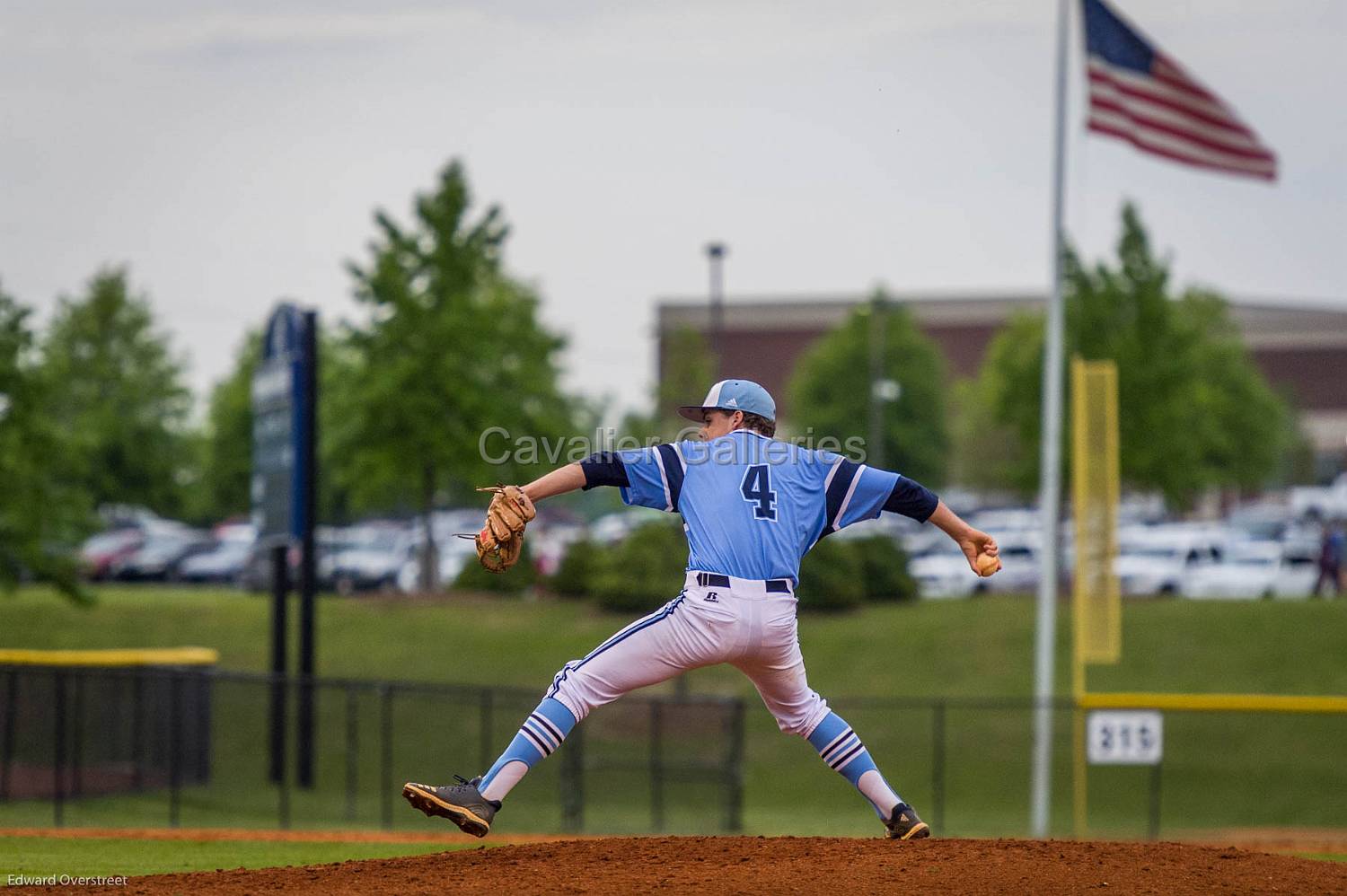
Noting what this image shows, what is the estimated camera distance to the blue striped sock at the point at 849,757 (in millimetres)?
7441

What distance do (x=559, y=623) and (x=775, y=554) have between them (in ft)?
94.1

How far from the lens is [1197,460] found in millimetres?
41719

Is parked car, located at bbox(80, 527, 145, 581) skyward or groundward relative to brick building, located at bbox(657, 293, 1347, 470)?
groundward

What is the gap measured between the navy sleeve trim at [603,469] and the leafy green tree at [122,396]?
121 ft

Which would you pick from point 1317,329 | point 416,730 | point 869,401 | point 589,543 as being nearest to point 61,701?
point 416,730

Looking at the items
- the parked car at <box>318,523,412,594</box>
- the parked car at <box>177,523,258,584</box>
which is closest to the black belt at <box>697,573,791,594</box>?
the parked car at <box>318,523,412,594</box>

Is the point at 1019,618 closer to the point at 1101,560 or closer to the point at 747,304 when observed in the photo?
the point at 1101,560

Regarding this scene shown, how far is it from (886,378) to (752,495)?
50705 millimetres

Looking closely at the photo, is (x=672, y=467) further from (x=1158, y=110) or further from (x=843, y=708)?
(x=843, y=708)

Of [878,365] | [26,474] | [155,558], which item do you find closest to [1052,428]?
[26,474]

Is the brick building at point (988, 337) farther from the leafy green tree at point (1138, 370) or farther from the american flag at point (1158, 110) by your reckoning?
the american flag at point (1158, 110)

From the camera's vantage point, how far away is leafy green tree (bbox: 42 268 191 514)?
45.0m

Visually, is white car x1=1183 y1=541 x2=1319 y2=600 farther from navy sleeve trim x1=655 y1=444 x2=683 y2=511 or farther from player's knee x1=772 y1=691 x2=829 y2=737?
navy sleeve trim x1=655 y1=444 x2=683 y2=511

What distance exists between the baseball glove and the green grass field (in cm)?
1125
